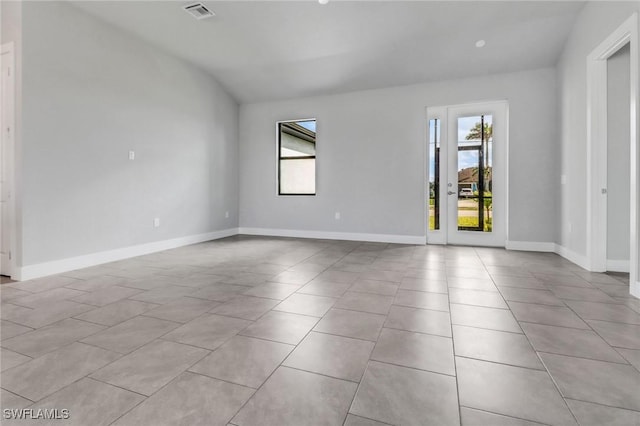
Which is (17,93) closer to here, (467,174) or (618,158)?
(467,174)

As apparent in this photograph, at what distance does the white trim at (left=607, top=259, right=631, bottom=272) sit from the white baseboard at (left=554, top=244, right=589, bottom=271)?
0.64 feet

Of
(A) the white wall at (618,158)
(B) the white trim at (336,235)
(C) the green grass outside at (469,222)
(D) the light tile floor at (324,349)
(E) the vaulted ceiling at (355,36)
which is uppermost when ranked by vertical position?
(E) the vaulted ceiling at (355,36)

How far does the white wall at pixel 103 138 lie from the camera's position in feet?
10.5

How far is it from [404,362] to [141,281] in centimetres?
265

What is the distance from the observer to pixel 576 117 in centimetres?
382

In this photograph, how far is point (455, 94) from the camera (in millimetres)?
5078

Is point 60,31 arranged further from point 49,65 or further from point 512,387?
point 512,387

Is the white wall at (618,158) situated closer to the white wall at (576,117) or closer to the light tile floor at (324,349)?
the white wall at (576,117)

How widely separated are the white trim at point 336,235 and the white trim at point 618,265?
237cm

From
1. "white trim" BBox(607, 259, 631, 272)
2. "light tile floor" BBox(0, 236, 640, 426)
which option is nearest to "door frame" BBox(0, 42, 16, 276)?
"light tile floor" BBox(0, 236, 640, 426)

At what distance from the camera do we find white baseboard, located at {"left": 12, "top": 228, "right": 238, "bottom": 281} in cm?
312

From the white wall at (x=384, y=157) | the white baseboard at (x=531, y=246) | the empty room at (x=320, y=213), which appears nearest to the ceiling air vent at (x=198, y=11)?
the empty room at (x=320, y=213)

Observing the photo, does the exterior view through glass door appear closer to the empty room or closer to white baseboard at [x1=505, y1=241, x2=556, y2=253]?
the empty room

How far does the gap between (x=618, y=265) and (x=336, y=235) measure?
3844 millimetres
